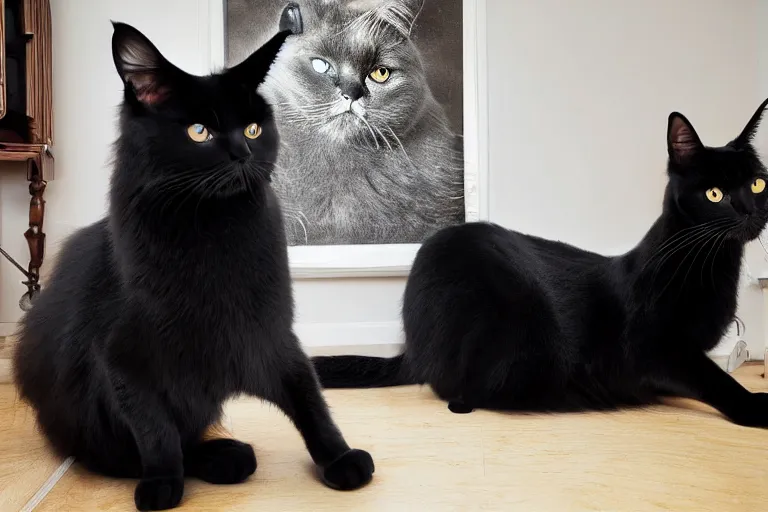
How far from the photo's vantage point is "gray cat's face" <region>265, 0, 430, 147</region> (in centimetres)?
256

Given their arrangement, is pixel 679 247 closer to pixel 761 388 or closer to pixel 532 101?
pixel 761 388

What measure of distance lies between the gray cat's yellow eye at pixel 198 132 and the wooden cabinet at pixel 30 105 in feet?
4.89

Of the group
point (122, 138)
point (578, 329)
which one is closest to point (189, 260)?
point (122, 138)

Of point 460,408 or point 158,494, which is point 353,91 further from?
point 158,494

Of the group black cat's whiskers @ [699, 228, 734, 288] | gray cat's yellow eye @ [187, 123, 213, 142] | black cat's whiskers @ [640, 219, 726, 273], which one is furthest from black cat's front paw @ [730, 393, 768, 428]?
gray cat's yellow eye @ [187, 123, 213, 142]

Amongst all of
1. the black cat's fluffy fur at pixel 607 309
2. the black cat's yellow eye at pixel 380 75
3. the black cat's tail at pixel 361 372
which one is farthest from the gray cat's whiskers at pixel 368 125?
the black cat's tail at pixel 361 372

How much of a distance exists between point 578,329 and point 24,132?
191 centimetres

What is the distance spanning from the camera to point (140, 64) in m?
0.97

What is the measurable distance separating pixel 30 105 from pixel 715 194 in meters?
2.10

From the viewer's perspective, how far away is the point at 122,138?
1016mm

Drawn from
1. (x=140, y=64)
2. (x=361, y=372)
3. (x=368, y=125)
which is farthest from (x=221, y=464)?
(x=368, y=125)

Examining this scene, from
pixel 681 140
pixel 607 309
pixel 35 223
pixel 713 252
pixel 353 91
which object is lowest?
pixel 607 309

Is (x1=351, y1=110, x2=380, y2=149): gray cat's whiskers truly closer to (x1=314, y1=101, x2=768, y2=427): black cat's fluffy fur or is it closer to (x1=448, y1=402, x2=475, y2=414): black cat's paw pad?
(x1=314, y1=101, x2=768, y2=427): black cat's fluffy fur

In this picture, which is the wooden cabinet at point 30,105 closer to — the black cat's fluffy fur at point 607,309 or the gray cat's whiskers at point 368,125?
the gray cat's whiskers at point 368,125
